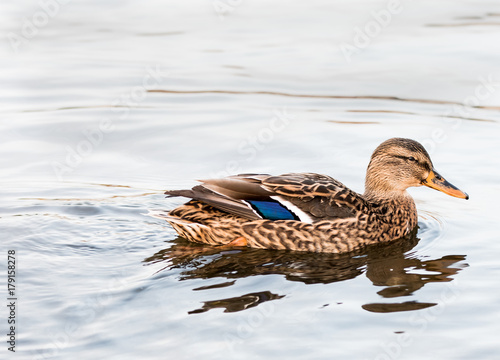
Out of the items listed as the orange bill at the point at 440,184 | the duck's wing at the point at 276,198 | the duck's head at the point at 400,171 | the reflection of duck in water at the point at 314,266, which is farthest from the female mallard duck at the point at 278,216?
the orange bill at the point at 440,184

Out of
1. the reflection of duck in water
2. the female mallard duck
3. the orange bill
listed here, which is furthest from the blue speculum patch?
the orange bill

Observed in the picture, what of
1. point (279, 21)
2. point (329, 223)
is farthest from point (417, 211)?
point (279, 21)

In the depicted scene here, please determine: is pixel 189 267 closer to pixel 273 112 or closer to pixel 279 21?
pixel 273 112

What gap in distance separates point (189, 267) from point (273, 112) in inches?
217

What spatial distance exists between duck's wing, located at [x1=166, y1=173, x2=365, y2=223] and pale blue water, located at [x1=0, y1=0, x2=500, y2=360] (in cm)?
45

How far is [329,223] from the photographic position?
949 centimetres

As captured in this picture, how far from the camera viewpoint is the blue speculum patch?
31.0 ft

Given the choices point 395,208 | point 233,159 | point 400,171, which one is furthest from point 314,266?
point 233,159

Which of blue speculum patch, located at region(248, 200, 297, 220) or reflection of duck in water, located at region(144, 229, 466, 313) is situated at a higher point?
blue speculum patch, located at region(248, 200, 297, 220)

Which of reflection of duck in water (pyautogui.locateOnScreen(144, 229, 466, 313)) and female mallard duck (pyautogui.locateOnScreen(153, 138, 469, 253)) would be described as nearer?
reflection of duck in water (pyautogui.locateOnScreen(144, 229, 466, 313))

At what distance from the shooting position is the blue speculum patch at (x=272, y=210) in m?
9.46

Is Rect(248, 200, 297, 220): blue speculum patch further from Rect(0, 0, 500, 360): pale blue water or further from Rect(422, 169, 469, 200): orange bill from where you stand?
Rect(422, 169, 469, 200): orange bill

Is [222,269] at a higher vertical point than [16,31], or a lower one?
lower

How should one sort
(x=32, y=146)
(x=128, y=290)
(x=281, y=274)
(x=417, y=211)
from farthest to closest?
(x=32, y=146) < (x=417, y=211) < (x=281, y=274) < (x=128, y=290)
